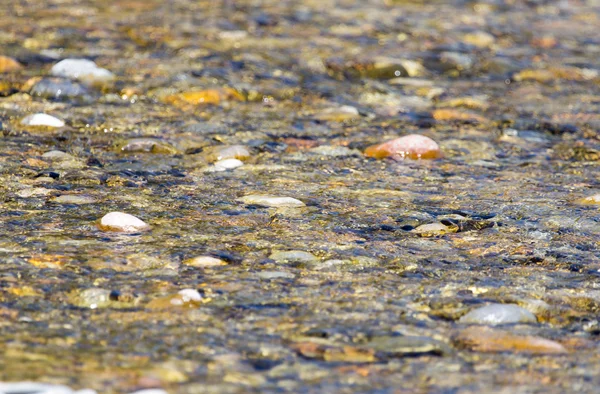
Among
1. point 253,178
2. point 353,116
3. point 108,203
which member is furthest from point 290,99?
point 108,203

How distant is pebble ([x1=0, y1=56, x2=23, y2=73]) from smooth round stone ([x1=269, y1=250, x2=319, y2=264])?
251cm

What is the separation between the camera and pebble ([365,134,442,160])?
11.4 feet

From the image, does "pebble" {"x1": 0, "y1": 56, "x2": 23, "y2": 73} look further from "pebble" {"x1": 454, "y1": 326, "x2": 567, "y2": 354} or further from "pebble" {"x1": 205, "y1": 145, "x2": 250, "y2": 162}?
"pebble" {"x1": 454, "y1": 326, "x2": 567, "y2": 354}

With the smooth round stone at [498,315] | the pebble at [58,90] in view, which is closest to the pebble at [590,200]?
the smooth round stone at [498,315]

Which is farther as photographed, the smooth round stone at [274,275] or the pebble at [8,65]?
the pebble at [8,65]

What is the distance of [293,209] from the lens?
2.77m

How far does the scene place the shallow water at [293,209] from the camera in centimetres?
176

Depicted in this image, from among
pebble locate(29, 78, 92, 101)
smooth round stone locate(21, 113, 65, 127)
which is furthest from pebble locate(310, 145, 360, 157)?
pebble locate(29, 78, 92, 101)

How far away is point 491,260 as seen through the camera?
2385mm

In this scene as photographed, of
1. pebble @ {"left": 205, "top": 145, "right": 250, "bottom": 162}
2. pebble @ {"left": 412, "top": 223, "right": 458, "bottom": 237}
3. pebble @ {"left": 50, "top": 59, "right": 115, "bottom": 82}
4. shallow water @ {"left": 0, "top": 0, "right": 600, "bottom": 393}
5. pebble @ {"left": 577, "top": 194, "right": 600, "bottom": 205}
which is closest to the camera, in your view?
shallow water @ {"left": 0, "top": 0, "right": 600, "bottom": 393}

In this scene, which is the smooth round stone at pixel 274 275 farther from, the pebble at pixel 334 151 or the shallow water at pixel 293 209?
the pebble at pixel 334 151

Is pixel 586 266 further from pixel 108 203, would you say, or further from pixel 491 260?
pixel 108 203

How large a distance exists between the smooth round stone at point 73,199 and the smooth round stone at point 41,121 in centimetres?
87

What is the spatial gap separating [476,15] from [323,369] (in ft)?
17.4
